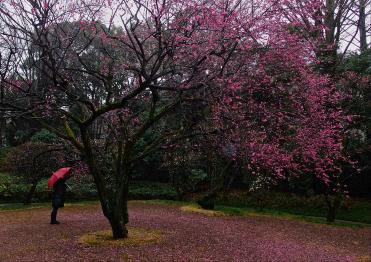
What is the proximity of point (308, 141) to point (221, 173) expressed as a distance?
6126mm

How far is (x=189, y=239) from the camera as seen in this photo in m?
9.89

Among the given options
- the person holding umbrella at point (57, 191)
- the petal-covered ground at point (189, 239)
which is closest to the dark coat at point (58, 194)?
the person holding umbrella at point (57, 191)

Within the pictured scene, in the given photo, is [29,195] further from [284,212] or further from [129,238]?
[284,212]

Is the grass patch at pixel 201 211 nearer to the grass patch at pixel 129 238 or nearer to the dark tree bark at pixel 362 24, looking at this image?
the grass patch at pixel 129 238

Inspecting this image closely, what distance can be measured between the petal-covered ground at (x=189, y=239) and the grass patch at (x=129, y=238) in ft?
0.68

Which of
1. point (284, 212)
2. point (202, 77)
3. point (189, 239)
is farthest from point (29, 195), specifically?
point (202, 77)

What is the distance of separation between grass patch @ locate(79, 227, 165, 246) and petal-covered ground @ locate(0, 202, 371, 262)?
208 millimetres

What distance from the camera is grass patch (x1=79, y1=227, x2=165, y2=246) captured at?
906 cm

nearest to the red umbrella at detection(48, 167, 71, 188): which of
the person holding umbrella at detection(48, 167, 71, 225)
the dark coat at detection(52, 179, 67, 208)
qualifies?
the person holding umbrella at detection(48, 167, 71, 225)

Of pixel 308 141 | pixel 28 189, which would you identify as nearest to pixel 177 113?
pixel 308 141

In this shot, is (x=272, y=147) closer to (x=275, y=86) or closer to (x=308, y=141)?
(x=308, y=141)

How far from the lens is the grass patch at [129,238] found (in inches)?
357

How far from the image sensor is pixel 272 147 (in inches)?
367

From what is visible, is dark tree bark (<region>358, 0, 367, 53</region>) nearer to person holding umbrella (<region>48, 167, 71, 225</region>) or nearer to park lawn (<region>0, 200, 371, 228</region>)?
park lawn (<region>0, 200, 371, 228</region>)
